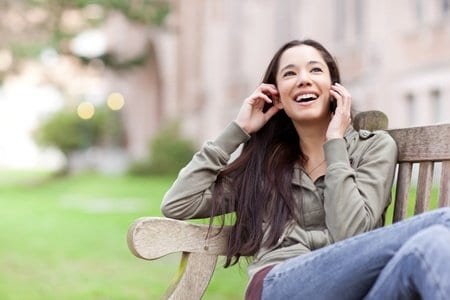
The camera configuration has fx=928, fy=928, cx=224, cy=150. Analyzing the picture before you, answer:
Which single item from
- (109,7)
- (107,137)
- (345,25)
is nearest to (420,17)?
(345,25)

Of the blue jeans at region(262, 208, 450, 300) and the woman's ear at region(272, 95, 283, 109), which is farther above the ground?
the woman's ear at region(272, 95, 283, 109)

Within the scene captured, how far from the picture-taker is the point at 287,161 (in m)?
3.52

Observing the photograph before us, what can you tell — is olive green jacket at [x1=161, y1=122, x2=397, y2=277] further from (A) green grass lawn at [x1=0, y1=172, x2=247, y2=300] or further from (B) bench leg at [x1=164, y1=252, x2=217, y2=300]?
(A) green grass lawn at [x1=0, y1=172, x2=247, y2=300]

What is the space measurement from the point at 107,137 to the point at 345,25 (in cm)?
2217

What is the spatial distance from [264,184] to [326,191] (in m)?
0.29

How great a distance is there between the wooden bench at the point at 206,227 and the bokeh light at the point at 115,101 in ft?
135

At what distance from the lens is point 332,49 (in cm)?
2377

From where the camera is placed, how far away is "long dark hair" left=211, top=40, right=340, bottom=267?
11.0 ft

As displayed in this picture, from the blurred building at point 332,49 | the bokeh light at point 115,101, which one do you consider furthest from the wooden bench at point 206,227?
the bokeh light at point 115,101

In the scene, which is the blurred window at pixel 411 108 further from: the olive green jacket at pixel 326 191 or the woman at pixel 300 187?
the olive green jacket at pixel 326 191

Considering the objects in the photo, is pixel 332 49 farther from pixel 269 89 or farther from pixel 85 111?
pixel 269 89

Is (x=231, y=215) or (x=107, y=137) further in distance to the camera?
(x=107, y=137)

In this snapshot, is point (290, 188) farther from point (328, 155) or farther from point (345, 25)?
point (345, 25)

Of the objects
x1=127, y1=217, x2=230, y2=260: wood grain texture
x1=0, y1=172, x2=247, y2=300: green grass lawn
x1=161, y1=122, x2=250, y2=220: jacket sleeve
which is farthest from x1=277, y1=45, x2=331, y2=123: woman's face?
x1=0, y1=172, x2=247, y2=300: green grass lawn
